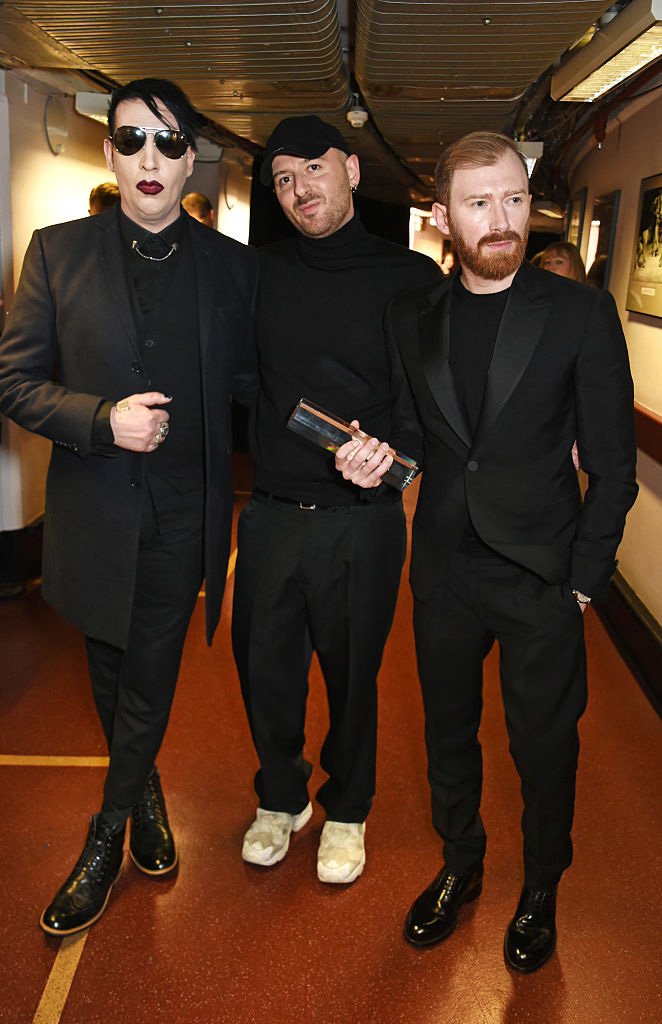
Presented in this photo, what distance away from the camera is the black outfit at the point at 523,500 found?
69.6 inches

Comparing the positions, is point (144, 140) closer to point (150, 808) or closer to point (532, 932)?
point (150, 808)

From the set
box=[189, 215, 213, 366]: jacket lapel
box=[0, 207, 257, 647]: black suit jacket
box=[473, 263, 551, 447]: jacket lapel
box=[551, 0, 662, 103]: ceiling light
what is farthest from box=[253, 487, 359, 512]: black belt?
box=[551, 0, 662, 103]: ceiling light

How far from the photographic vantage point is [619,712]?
11.0ft

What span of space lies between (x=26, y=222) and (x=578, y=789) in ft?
12.0

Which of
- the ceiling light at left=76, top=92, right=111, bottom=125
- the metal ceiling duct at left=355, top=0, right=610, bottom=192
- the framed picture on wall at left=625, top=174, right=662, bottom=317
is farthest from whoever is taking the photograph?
the ceiling light at left=76, top=92, right=111, bottom=125

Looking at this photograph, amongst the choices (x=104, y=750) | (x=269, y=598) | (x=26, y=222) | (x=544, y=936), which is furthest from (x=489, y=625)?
(x=26, y=222)

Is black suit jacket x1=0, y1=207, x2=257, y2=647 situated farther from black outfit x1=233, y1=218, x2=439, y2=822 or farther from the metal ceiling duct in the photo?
the metal ceiling duct

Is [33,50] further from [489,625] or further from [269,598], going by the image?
[489,625]

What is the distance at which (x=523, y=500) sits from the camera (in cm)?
185

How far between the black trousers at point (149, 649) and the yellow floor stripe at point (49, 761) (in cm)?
64

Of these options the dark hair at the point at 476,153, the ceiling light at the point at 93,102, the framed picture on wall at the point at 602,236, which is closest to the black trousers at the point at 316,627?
the dark hair at the point at 476,153

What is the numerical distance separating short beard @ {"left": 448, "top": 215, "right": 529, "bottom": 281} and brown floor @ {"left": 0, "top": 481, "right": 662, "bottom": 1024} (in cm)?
154

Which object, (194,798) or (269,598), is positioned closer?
(269,598)

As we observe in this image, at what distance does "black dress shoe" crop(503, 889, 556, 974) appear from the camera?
2.06 m
